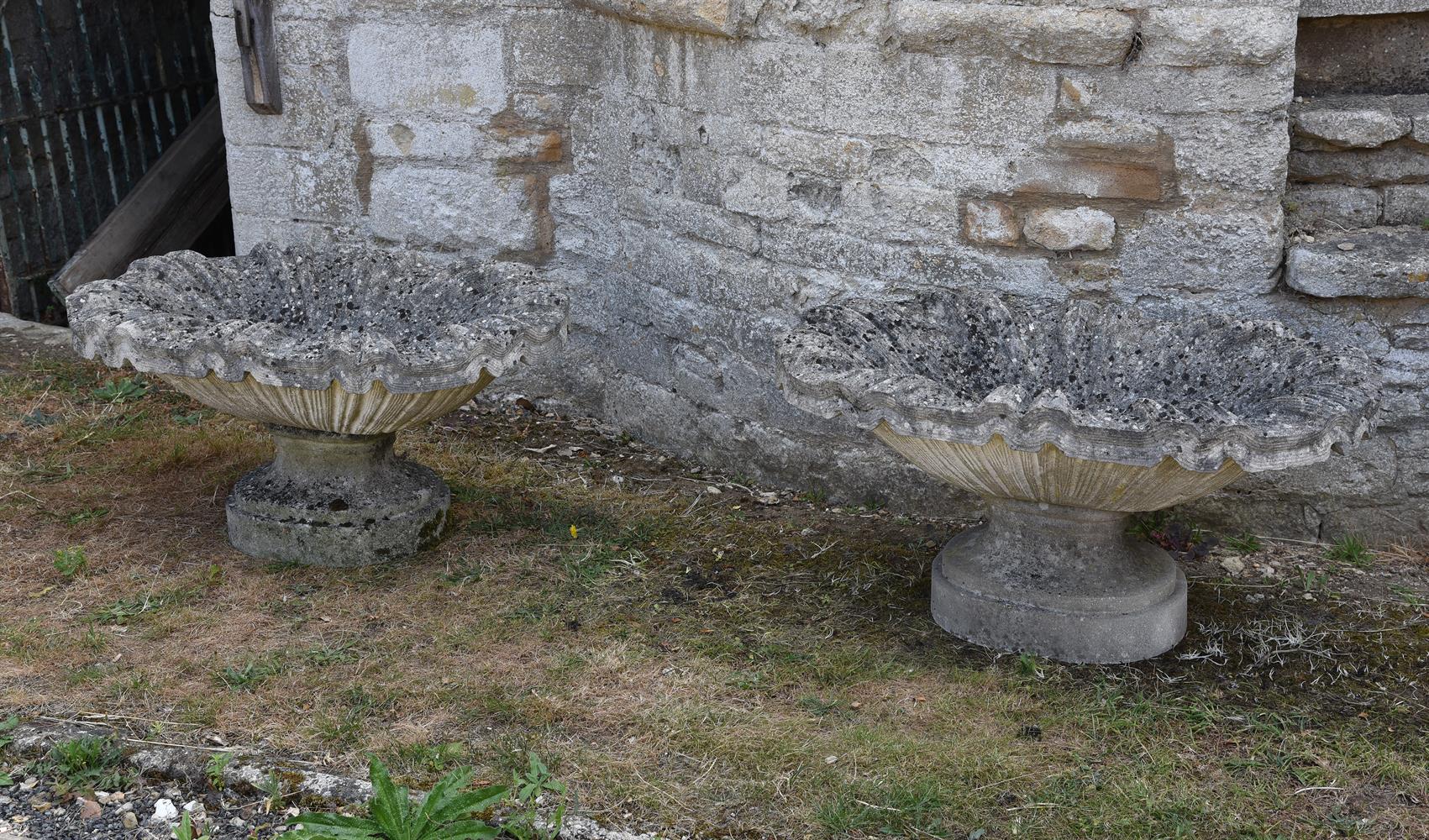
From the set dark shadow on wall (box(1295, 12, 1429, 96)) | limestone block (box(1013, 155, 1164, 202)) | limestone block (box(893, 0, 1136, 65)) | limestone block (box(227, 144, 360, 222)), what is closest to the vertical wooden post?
limestone block (box(227, 144, 360, 222))

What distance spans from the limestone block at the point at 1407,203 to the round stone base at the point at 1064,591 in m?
1.20

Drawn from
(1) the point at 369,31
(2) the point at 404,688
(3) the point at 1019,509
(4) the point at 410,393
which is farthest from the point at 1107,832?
(1) the point at 369,31

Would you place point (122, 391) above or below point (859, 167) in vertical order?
below

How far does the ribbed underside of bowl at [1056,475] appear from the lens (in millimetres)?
3316

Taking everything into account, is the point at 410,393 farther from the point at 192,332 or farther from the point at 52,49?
the point at 52,49

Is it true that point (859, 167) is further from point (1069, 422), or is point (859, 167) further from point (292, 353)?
point (292, 353)

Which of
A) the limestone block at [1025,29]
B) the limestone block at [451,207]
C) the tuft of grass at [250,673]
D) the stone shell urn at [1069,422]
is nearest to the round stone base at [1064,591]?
the stone shell urn at [1069,422]

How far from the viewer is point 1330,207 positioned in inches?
161

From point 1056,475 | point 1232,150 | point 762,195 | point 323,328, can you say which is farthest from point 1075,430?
point 323,328

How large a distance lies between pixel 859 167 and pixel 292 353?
1.70 m

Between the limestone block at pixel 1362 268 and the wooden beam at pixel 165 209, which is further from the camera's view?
the wooden beam at pixel 165 209

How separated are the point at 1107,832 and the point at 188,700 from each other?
6.88 feet

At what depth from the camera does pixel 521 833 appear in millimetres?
2926

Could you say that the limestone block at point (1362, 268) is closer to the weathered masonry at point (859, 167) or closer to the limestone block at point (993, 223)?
the weathered masonry at point (859, 167)
